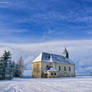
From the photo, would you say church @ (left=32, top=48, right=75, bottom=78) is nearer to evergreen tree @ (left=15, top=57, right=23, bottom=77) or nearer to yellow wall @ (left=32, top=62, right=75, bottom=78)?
yellow wall @ (left=32, top=62, right=75, bottom=78)

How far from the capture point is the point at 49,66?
48812mm

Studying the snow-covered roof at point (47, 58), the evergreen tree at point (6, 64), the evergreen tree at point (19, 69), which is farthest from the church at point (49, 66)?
the evergreen tree at point (6, 64)

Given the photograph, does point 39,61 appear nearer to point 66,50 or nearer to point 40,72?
point 40,72

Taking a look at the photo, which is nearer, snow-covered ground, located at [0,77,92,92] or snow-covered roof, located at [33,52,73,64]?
snow-covered ground, located at [0,77,92,92]

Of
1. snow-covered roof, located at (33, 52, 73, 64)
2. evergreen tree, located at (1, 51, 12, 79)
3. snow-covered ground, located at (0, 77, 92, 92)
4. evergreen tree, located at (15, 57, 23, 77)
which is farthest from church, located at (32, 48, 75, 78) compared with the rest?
snow-covered ground, located at (0, 77, 92, 92)

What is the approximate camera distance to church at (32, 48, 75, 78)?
46.8 m

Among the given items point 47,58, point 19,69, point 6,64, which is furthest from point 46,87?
point 19,69

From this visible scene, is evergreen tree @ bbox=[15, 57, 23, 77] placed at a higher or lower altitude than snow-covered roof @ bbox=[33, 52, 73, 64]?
lower

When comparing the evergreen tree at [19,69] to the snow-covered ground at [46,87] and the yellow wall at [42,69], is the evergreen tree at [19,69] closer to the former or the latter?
the yellow wall at [42,69]

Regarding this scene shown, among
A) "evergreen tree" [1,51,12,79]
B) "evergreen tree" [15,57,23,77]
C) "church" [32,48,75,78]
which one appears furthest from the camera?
"evergreen tree" [15,57,23,77]

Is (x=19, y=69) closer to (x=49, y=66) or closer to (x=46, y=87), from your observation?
(x=49, y=66)

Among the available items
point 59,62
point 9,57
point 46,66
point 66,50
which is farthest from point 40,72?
point 66,50

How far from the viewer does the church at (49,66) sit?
46753 mm

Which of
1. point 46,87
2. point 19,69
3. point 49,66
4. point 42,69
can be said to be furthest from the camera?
point 19,69
